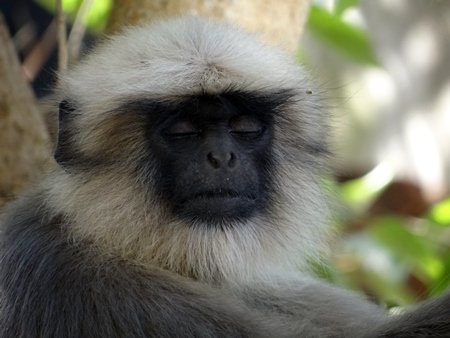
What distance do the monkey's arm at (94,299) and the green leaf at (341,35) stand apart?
210 centimetres

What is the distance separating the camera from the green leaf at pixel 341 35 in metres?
4.37

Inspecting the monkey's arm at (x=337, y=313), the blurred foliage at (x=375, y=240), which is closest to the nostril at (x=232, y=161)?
the monkey's arm at (x=337, y=313)

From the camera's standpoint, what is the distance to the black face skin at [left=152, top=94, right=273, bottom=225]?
2.72 metres

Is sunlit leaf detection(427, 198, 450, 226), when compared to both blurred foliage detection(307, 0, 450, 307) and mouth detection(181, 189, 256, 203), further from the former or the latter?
mouth detection(181, 189, 256, 203)

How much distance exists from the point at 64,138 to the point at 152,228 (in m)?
0.51

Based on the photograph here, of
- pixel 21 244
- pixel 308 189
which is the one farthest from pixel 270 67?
pixel 21 244

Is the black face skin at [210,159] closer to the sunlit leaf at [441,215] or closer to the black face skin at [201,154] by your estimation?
the black face skin at [201,154]

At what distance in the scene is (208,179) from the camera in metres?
2.70

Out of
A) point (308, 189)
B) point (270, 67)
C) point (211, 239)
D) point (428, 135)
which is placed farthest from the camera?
point (428, 135)

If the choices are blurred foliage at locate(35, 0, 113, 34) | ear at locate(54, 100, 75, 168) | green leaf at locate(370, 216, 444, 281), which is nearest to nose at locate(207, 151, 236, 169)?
ear at locate(54, 100, 75, 168)

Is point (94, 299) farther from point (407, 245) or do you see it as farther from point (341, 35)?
point (341, 35)

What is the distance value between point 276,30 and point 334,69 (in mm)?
5506

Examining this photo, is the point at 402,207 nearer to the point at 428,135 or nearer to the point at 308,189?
the point at 428,135

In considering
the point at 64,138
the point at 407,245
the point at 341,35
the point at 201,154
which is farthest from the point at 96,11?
the point at 201,154
